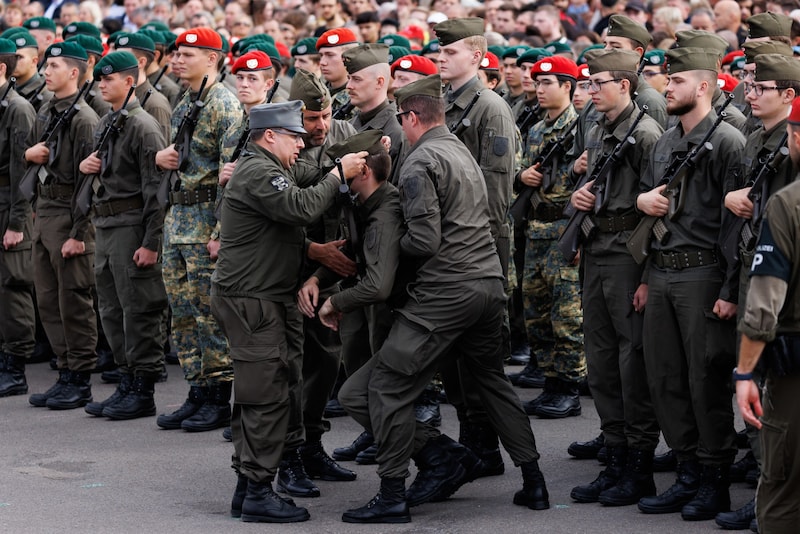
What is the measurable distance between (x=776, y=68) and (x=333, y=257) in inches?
93.9

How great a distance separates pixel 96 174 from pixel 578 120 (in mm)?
3283

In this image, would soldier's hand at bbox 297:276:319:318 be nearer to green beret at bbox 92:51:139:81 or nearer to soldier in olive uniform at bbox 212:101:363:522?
soldier in olive uniform at bbox 212:101:363:522

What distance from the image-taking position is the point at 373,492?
7090 millimetres

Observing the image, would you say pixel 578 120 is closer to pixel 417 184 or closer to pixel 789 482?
pixel 417 184

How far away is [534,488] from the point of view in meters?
6.64

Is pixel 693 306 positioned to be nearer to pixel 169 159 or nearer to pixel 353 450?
pixel 353 450

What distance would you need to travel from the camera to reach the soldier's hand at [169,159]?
8508 mm

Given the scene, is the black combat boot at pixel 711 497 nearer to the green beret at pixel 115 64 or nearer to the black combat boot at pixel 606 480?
the black combat boot at pixel 606 480

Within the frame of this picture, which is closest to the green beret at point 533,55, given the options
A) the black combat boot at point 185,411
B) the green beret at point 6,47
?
the black combat boot at point 185,411

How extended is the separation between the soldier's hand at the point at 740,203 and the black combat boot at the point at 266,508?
2.56 m

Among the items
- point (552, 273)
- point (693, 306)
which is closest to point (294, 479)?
point (693, 306)

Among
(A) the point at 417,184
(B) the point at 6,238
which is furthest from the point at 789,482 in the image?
(B) the point at 6,238

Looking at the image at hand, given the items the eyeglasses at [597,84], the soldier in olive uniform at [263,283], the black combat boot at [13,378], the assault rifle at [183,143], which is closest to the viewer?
the soldier in olive uniform at [263,283]

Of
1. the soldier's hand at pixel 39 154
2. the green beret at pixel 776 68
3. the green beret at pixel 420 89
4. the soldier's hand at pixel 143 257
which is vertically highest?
the green beret at pixel 776 68
